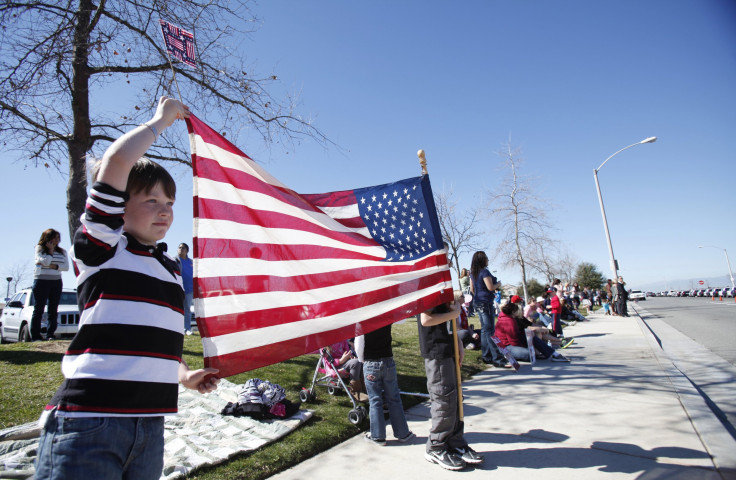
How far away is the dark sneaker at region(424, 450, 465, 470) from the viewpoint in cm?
366

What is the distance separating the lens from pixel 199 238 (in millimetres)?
2402

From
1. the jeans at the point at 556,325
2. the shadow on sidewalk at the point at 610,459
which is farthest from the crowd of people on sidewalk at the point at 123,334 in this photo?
the jeans at the point at 556,325

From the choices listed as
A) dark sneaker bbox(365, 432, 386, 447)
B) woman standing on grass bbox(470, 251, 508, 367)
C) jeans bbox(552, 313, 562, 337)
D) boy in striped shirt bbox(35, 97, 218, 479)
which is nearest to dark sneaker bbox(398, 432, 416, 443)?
dark sneaker bbox(365, 432, 386, 447)

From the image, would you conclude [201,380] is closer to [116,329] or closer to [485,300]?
[116,329]

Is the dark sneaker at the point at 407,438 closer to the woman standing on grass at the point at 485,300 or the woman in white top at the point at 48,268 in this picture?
the woman standing on grass at the point at 485,300

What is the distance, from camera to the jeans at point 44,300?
7820 mm

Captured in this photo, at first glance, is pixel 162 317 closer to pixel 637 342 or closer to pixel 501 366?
pixel 501 366

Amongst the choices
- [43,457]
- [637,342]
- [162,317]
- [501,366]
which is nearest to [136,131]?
[162,317]

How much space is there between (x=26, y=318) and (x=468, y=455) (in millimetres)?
11481

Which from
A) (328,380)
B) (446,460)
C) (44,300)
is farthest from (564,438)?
(44,300)

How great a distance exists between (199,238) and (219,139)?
29.2 inches

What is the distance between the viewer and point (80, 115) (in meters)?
7.89

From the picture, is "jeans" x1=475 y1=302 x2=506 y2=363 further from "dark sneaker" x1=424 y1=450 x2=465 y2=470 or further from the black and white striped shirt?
the black and white striped shirt

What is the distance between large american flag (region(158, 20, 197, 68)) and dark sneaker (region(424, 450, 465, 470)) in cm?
381
